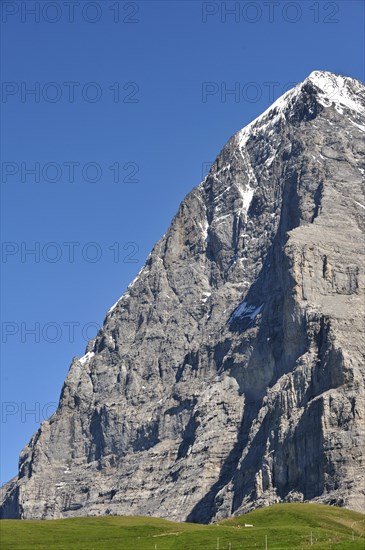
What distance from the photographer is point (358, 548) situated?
16862 centimetres

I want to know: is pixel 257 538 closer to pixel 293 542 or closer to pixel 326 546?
pixel 293 542

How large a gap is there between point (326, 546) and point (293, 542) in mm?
16967

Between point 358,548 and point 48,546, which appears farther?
point 48,546

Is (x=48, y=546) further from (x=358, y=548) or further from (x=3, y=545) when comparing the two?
(x=358, y=548)

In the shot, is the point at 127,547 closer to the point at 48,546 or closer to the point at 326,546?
the point at 48,546

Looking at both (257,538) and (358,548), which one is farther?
(257,538)

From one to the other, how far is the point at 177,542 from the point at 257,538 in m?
9.84

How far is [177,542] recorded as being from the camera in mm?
197125

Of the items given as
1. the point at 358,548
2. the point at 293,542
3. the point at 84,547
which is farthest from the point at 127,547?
the point at 358,548

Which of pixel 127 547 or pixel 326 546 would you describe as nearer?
pixel 326 546

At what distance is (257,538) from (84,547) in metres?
21.2

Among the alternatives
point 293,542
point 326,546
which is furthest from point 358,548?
point 293,542

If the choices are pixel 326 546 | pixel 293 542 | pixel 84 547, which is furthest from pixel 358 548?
pixel 84 547

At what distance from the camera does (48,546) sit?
193625 mm
